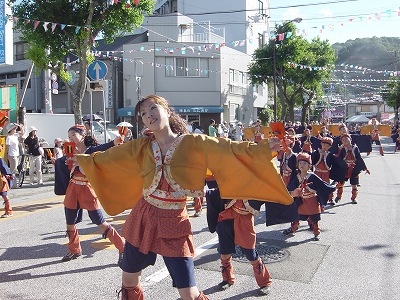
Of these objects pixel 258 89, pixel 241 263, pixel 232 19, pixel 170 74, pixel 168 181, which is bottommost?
pixel 241 263

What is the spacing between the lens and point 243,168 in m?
3.29

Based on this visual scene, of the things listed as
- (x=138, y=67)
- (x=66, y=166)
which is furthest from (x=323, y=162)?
(x=138, y=67)

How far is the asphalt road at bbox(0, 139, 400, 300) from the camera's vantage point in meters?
4.54

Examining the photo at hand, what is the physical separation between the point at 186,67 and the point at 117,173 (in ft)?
92.1

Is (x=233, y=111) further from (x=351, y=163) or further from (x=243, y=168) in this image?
(x=243, y=168)

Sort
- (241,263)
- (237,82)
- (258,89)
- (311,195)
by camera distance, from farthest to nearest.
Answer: (258,89) → (237,82) → (311,195) → (241,263)

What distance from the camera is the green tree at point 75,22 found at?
13.6 metres

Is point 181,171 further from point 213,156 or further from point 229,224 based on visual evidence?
point 229,224

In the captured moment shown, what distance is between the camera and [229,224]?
4.70 meters

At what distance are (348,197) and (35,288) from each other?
784cm

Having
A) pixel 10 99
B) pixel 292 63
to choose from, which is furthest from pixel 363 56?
pixel 10 99

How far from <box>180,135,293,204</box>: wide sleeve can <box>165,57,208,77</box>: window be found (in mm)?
28036

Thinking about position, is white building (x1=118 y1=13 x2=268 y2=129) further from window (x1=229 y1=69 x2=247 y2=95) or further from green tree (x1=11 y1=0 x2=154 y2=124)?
green tree (x1=11 y1=0 x2=154 y2=124)

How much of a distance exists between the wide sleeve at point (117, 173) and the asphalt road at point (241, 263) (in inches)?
46.7
